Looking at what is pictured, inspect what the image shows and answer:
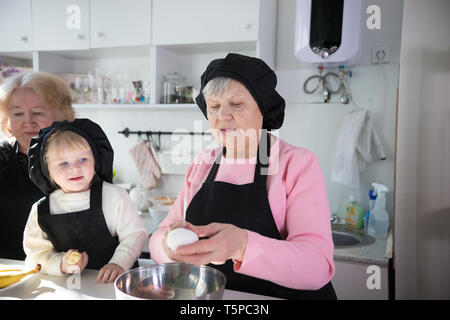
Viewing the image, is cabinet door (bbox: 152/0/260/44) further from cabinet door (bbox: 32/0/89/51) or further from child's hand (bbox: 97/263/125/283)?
child's hand (bbox: 97/263/125/283)

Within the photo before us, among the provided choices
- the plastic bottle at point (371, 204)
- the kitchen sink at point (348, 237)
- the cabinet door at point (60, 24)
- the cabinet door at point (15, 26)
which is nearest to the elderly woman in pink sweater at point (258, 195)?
the kitchen sink at point (348, 237)

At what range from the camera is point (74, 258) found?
91cm

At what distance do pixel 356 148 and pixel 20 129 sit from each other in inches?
59.6

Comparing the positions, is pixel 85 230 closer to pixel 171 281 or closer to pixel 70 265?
pixel 70 265

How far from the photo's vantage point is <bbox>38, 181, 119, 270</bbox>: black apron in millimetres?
987

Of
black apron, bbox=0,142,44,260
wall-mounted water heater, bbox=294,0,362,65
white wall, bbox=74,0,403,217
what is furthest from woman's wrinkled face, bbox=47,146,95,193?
white wall, bbox=74,0,403,217

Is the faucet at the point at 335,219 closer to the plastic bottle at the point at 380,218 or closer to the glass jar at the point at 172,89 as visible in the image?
the plastic bottle at the point at 380,218

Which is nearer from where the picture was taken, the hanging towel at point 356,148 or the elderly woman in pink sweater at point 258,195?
the elderly woman in pink sweater at point 258,195

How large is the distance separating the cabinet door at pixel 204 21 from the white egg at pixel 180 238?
1.37 metres

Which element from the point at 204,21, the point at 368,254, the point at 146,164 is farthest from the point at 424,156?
the point at 146,164

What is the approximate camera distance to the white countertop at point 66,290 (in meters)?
0.79

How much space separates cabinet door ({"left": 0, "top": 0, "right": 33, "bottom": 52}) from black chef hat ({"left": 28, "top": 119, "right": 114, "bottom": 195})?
1.64m

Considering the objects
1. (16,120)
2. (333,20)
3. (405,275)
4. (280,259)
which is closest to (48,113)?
(16,120)
